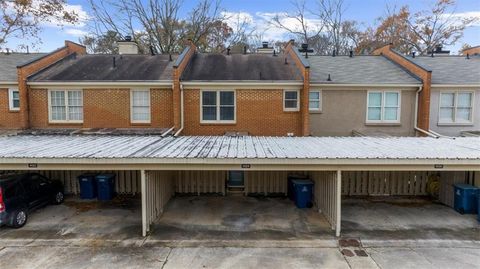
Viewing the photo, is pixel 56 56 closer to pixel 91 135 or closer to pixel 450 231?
pixel 91 135

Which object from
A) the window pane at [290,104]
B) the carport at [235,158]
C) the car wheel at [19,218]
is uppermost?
the window pane at [290,104]

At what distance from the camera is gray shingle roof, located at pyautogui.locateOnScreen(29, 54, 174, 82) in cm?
Answer: 1620

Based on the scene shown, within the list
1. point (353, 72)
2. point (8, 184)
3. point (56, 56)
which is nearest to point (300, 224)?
point (8, 184)

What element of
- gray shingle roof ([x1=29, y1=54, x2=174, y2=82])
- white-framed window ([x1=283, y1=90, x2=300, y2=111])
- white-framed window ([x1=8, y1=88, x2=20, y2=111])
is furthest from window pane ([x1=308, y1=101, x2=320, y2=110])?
white-framed window ([x1=8, y1=88, x2=20, y2=111])

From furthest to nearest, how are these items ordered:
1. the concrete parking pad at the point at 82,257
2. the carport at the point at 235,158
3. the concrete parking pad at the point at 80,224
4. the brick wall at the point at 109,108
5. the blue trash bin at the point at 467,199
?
the brick wall at the point at 109,108
the blue trash bin at the point at 467,199
the concrete parking pad at the point at 80,224
the carport at the point at 235,158
the concrete parking pad at the point at 82,257

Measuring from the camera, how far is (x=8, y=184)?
9367 millimetres

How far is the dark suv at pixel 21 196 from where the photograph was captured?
9203 mm

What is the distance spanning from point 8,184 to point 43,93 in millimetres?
7943

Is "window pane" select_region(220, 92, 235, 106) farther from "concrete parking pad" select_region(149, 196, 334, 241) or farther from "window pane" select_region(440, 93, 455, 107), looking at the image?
"window pane" select_region(440, 93, 455, 107)

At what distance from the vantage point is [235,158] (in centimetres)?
869

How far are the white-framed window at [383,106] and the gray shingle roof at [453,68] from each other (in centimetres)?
233

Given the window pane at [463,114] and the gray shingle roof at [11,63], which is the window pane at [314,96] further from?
the gray shingle roof at [11,63]

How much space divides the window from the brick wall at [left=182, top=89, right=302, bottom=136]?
0.68 feet

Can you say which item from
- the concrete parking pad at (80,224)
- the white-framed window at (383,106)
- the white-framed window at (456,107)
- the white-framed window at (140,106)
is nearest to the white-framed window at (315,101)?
the white-framed window at (383,106)
